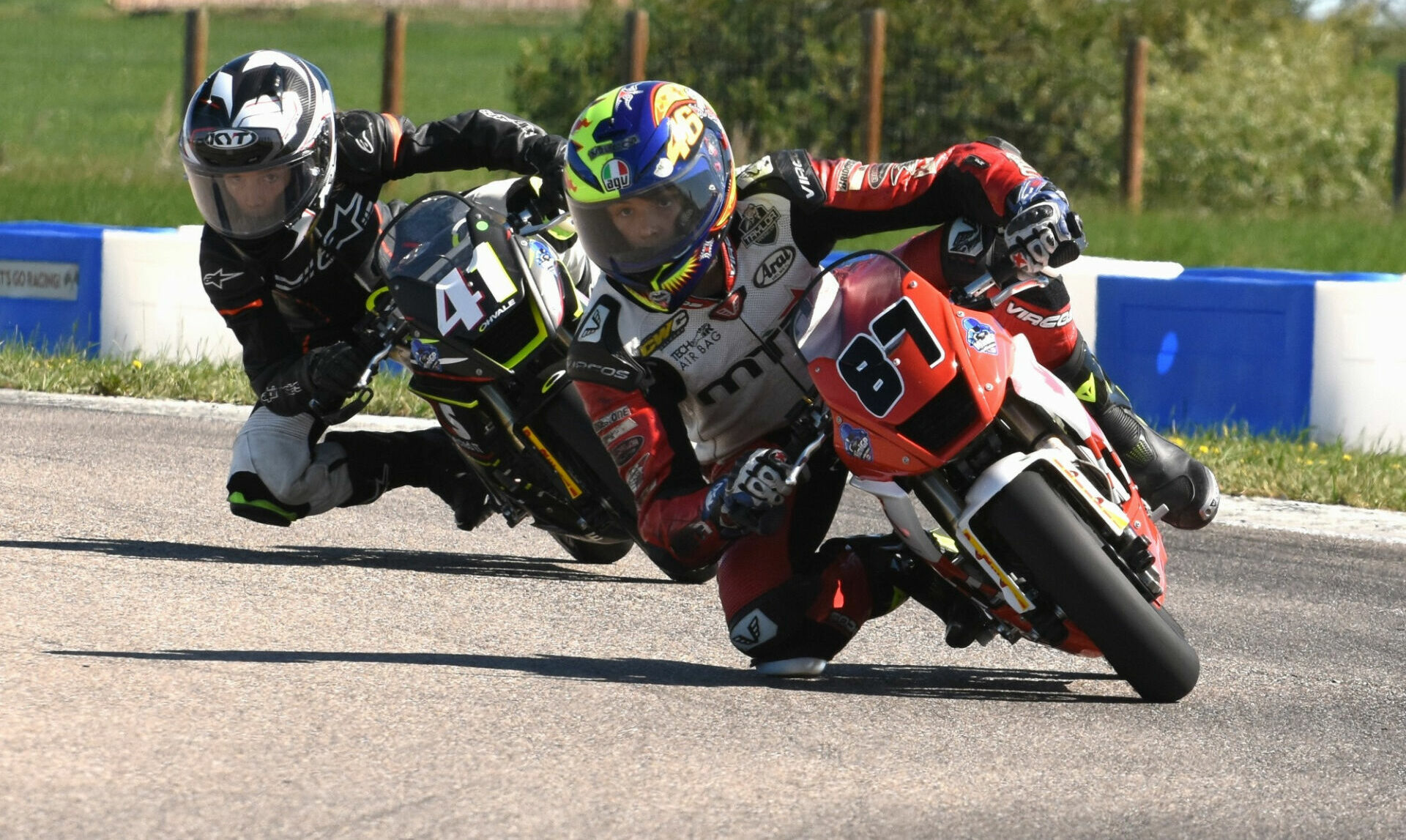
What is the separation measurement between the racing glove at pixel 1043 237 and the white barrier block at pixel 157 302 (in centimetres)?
599

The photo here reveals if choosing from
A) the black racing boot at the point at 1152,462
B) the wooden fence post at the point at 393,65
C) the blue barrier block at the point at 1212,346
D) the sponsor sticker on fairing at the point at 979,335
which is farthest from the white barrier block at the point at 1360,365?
the wooden fence post at the point at 393,65

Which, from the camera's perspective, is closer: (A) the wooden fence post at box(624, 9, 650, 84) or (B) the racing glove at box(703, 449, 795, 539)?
(B) the racing glove at box(703, 449, 795, 539)

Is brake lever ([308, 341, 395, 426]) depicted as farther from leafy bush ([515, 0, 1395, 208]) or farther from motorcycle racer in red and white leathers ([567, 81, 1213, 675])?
leafy bush ([515, 0, 1395, 208])

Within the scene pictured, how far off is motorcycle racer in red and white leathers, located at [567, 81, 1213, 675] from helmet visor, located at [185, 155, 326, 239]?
1.51 metres

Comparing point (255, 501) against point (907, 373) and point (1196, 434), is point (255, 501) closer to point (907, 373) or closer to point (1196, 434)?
point (907, 373)

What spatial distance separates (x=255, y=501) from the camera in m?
6.34

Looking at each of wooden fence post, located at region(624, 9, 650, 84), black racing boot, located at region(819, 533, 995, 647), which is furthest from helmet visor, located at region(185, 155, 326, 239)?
wooden fence post, located at region(624, 9, 650, 84)

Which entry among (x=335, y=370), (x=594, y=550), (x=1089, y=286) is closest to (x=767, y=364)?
(x=594, y=550)

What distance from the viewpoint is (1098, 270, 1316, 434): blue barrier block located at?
802 centimetres

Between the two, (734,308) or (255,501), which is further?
(255,501)

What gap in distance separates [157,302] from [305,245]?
3.67 meters

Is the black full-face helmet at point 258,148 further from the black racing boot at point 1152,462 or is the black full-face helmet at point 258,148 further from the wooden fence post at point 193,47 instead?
the wooden fence post at point 193,47

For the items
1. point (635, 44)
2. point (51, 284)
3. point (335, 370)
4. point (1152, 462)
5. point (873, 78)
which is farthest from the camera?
point (873, 78)

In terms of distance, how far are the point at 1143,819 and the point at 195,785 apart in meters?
1.63
